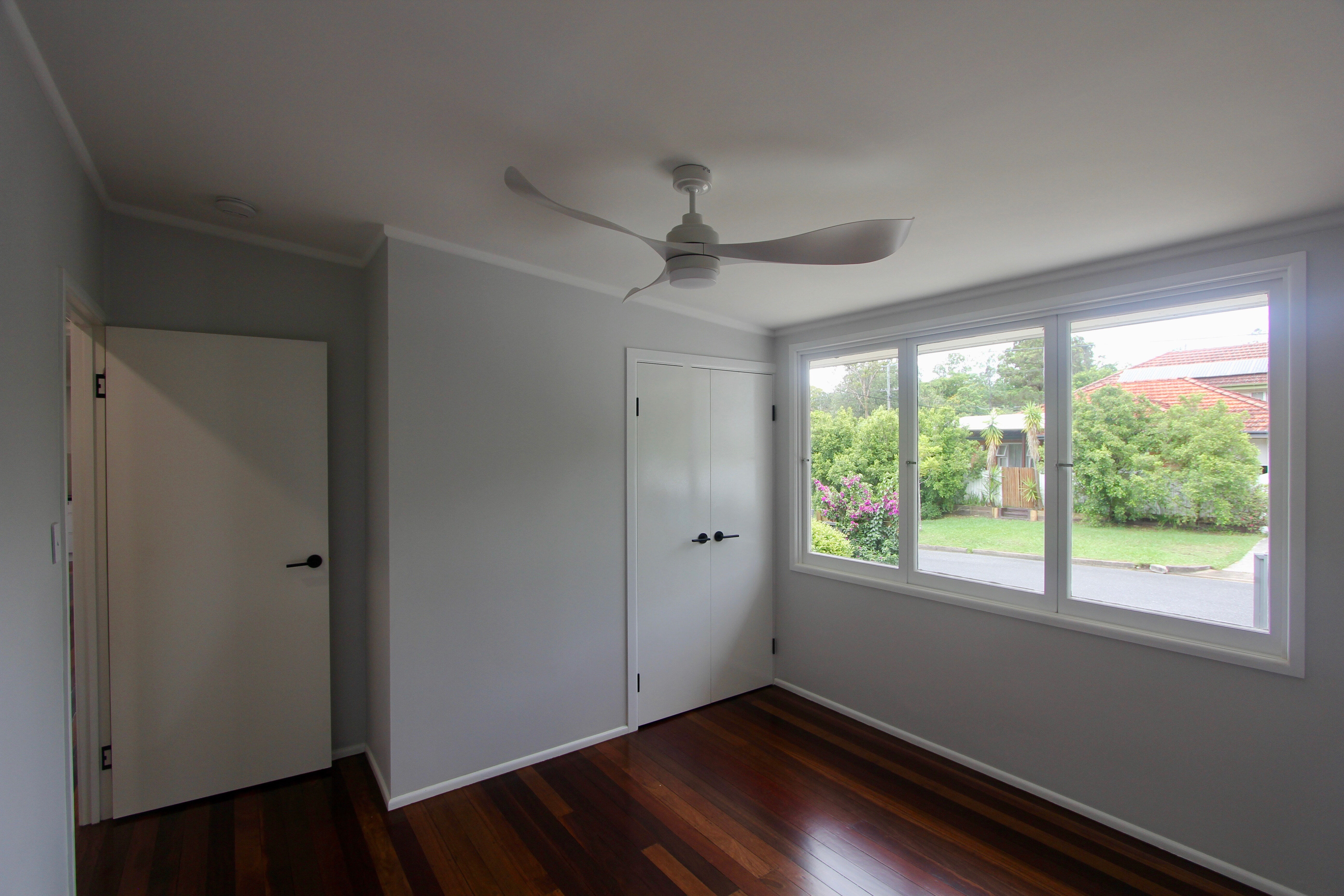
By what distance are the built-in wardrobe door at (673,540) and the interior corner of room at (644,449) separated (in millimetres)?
35

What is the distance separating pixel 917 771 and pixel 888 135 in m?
2.79

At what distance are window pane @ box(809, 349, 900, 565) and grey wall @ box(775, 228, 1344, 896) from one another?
337 millimetres

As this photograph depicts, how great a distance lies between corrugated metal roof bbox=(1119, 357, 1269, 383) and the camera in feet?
7.34

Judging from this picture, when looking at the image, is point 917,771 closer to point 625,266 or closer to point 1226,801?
point 1226,801

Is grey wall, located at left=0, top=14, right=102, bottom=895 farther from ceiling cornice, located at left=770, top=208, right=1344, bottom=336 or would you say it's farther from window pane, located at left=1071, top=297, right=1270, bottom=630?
window pane, located at left=1071, top=297, right=1270, bottom=630

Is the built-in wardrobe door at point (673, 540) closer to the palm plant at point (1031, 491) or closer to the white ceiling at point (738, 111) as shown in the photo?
the white ceiling at point (738, 111)

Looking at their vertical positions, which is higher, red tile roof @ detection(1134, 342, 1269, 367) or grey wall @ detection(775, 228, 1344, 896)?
red tile roof @ detection(1134, 342, 1269, 367)

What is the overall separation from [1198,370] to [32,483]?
381cm

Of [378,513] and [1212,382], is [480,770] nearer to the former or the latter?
[378,513]

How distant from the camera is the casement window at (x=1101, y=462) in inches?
86.5

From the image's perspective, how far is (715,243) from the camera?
1851mm

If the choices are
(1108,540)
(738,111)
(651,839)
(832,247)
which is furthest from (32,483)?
(1108,540)

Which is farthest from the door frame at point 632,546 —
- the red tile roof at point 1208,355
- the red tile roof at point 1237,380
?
the red tile roof at point 1237,380

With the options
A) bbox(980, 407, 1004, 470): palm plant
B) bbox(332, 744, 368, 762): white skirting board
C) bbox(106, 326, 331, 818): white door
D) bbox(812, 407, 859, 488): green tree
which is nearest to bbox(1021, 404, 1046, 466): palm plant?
bbox(980, 407, 1004, 470): palm plant
